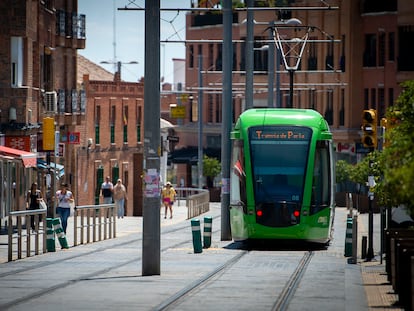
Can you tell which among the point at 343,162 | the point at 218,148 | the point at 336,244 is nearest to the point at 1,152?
the point at 336,244

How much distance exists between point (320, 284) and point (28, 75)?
1220 inches

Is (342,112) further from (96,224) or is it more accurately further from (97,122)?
(96,224)

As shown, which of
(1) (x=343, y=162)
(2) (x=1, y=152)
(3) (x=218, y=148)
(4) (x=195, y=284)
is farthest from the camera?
(3) (x=218, y=148)

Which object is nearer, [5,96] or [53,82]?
[5,96]

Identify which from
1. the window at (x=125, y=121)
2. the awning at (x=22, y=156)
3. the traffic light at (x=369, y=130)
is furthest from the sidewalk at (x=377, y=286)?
the window at (x=125, y=121)

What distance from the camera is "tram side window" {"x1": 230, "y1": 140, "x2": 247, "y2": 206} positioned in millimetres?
35469

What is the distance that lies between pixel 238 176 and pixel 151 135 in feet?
32.0

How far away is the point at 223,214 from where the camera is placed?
133ft

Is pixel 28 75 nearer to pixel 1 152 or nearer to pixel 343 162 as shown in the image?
pixel 1 152

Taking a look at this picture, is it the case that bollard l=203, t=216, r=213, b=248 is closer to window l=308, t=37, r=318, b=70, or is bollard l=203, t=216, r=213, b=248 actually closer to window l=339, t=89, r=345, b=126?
window l=339, t=89, r=345, b=126

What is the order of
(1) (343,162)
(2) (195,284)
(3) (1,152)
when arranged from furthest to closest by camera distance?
(1) (343,162) → (3) (1,152) → (2) (195,284)

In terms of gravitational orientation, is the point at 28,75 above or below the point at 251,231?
above

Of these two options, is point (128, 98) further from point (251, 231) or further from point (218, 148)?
point (251, 231)

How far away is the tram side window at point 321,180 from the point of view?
3541 centimetres
